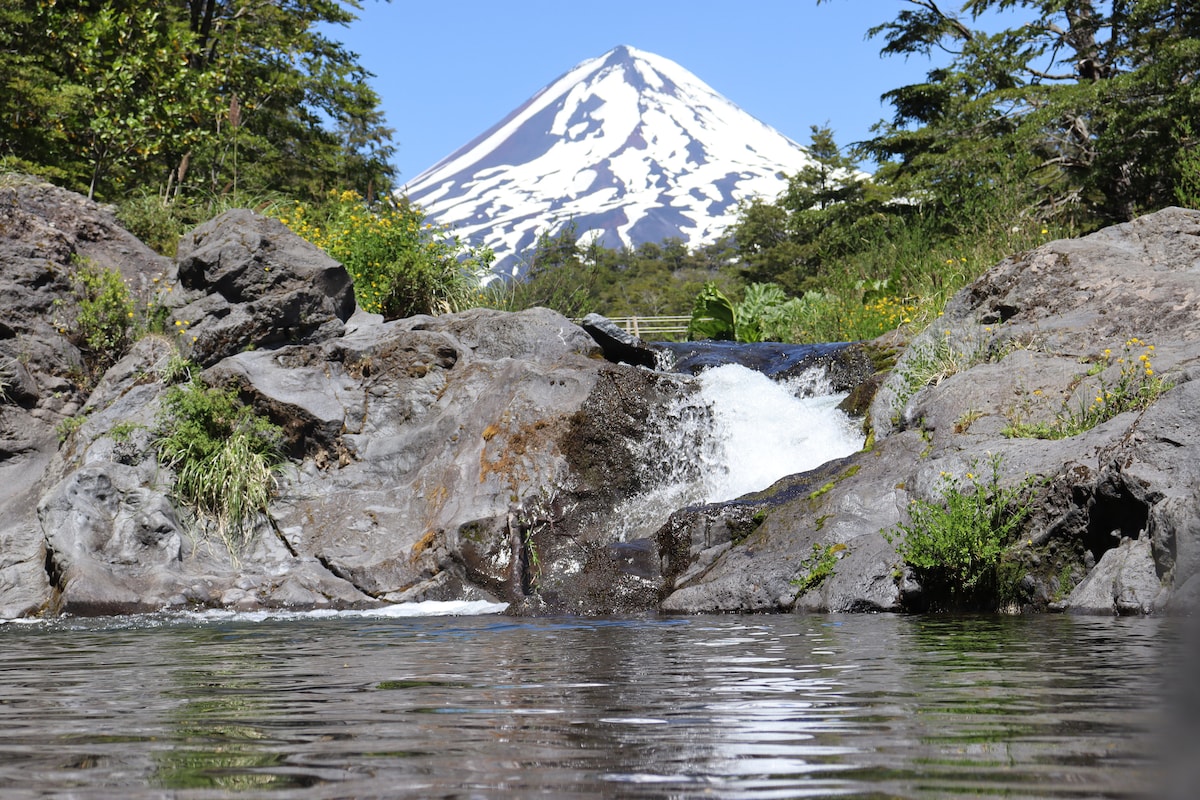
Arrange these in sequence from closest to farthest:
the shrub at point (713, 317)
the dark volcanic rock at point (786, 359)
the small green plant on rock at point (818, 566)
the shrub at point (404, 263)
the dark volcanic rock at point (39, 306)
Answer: the small green plant on rock at point (818, 566), the dark volcanic rock at point (39, 306), the dark volcanic rock at point (786, 359), the shrub at point (404, 263), the shrub at point (713, 317)

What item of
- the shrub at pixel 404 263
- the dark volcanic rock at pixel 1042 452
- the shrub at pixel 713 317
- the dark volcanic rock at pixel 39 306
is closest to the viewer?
the dark volcanic rock at pixel 1042 452

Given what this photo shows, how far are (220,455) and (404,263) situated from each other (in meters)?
4.46

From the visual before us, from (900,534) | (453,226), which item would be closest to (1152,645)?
(900,534)

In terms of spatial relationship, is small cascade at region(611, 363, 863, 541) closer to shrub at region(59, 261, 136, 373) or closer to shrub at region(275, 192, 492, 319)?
shrub at region(275, 192, 492, 319)

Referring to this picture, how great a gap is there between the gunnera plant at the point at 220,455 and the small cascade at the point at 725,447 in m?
3.68

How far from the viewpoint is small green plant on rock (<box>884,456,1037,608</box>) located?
23.4ft

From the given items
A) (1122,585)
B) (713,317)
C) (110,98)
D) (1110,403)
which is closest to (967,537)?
(1122,585)

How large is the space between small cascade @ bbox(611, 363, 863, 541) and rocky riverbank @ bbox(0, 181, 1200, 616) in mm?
112

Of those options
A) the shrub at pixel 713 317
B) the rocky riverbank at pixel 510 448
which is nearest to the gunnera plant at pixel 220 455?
the rocky riverbank at pixel 510 448

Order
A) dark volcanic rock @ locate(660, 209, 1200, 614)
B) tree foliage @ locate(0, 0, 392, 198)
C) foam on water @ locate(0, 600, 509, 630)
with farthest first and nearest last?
tree foliage @ locate(0, 0, 392, 198) → foam on water @ locate(0, 600, 509, 630) → dark volcanic rock @ locate(660, 209, 1200, 614)

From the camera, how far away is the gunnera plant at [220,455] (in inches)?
415

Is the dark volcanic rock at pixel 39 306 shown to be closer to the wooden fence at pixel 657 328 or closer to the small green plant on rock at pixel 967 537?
the small green plant on rock at pixel 967 537

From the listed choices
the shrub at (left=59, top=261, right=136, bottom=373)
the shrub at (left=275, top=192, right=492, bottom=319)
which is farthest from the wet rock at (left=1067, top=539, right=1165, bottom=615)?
the shrub at (left=59, top=261, right=136, bottom=373)

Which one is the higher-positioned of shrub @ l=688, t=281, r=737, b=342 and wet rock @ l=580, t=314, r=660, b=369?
shrub @ l=688, t=281, r=737, b=342
